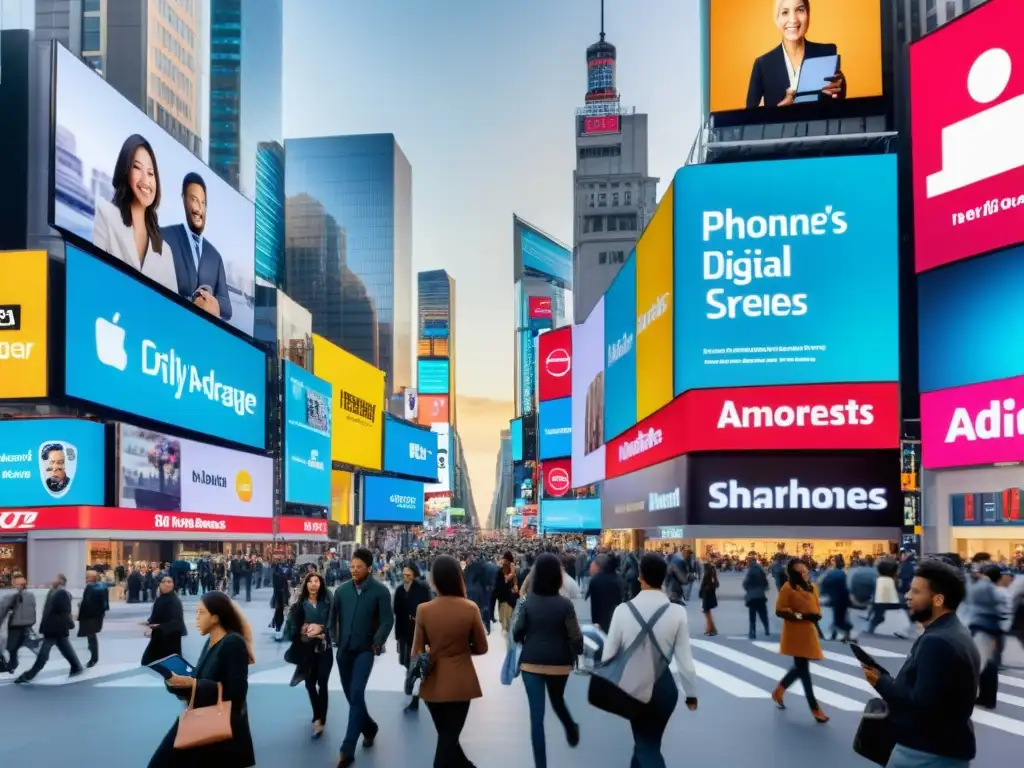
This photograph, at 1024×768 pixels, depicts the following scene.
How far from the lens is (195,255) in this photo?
62094 millimetres

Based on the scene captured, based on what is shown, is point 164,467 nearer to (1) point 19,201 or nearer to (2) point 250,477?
(2) point 250,477

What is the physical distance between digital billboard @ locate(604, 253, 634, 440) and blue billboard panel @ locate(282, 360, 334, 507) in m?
23.9

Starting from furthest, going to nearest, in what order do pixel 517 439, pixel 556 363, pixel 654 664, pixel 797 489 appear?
1. pixel 517 439
2. pixel 556 363
3. pixel 797 489
4. pixel 654 664

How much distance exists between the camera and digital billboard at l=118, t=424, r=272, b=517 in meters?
53.8

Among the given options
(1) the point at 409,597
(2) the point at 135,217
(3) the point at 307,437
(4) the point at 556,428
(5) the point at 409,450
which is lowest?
(1) the point at 409,597

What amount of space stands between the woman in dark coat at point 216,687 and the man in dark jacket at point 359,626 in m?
3.75

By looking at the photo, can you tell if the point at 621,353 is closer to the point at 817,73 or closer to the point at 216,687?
the point at 817,73

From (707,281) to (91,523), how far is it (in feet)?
92.4

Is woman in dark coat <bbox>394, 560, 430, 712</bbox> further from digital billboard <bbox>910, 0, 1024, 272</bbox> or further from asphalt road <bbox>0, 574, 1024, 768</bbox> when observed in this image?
digital billboard <bbox>910, 0, 1024, 272</bbox>

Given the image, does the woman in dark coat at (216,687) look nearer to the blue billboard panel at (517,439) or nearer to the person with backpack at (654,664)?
the person with backpack at (654,664)

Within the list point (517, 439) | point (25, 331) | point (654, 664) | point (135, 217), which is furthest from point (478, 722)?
point (517, 439)

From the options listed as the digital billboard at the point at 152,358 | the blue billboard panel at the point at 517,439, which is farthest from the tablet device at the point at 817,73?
the blue billboard panel at the point at 517,439

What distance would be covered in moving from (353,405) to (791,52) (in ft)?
194

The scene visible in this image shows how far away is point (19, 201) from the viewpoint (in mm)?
65188
